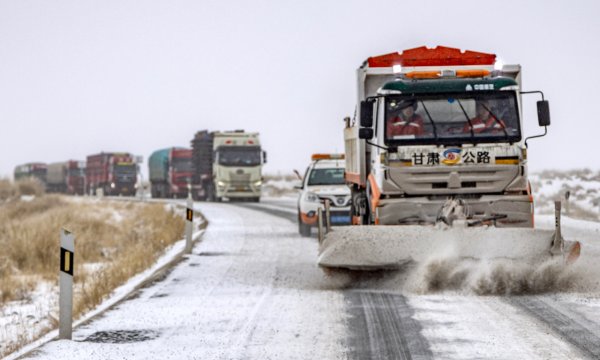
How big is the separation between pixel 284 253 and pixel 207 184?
33.8 meters

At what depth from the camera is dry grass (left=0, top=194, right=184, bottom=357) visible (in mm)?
13681

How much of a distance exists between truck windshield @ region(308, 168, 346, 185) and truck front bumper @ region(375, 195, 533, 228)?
28.7ft

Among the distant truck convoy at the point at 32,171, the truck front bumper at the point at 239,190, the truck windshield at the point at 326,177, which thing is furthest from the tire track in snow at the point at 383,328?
the distant truck convoy at the point at 32,171

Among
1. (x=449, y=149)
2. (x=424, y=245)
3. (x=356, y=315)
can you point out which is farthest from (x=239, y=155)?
(x=356, y=315)

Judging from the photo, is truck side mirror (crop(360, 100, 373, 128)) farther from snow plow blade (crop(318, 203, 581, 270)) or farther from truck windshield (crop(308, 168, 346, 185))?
truck windshield (crop(308, 168, 346, 185))

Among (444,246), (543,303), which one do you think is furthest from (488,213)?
(543,303)

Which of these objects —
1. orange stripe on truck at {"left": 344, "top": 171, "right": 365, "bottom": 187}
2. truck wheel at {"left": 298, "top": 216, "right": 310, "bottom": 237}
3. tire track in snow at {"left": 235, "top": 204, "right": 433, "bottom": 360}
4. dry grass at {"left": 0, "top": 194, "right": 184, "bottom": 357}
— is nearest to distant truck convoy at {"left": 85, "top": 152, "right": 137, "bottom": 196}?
dry grass at {"left": 0, "top": 194, "right": 184, "bottom": 357}

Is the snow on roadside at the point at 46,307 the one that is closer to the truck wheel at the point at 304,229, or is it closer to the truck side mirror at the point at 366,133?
the truck wheel at the point at 304,229

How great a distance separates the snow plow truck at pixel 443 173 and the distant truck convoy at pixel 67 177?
65090mm

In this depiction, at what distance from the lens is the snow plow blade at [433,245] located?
10.0 m

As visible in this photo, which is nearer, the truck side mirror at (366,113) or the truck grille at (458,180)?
the truck grille at (458,180)

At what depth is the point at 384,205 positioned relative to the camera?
11438 millimetres

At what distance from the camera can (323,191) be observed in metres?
19.4

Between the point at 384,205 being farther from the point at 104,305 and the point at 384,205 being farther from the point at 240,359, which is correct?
the point at 240,359
